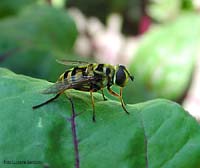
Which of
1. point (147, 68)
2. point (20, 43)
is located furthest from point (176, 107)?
point (147, 68)

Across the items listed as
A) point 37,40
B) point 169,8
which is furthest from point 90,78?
point 169,8

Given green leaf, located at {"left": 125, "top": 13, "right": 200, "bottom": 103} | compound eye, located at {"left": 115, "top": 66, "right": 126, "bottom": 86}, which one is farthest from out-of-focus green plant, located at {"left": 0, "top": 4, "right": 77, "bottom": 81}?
green leaf, located at {"left": 125, "top": 13, "right": 200, "bottom": 103}

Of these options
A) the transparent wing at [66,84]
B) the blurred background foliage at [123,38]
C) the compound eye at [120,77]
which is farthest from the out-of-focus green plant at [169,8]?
the transparent wing at [66,84]

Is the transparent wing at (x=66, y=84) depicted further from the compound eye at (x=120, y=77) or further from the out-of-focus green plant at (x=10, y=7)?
the out-of-focus green plant at (x=10, y=7)

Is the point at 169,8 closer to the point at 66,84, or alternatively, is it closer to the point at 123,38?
the point at 123,38

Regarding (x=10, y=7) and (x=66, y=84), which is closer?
(x=66, y=84)

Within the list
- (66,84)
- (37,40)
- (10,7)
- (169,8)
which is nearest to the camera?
(66,84)

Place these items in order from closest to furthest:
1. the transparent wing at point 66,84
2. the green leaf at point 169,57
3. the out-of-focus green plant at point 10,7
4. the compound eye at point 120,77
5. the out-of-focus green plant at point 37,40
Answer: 1. the transparent wing at point 66,84
2. the compound eye at point 120,77
3. the out-of-focus green plant at point 37,40
4. the out-of-focus green plant at point 10,7
5. the green leaf at point 169,57
